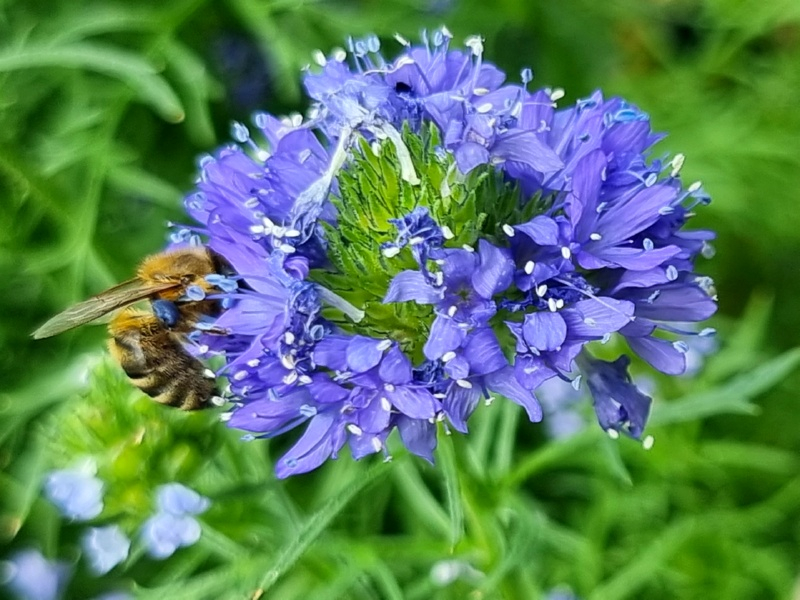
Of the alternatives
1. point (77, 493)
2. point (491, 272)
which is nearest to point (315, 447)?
point (491, 272)

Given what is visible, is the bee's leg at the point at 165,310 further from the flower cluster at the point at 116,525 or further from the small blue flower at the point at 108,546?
the small blue flower at the point at 108,546

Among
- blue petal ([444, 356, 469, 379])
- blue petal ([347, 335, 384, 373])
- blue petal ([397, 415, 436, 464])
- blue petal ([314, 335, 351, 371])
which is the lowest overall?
blue petal ([397, 415, 436, 464])

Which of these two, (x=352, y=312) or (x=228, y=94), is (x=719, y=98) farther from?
(x=352, y=312)

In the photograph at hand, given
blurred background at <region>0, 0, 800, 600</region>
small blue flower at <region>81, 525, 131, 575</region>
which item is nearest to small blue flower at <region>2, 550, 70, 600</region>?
blurred background at <region>0, 0, 800, 600</region>

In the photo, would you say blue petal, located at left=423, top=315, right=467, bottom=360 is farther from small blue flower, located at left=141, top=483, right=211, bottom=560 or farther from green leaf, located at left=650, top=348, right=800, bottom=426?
green leaf, located at left=650, top=348, right=800, bottom=426

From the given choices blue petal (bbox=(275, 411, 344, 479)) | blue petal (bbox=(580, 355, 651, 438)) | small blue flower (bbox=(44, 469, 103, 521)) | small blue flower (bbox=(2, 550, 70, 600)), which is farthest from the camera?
small blue flower (bbox=(2, 550, 70, 600))

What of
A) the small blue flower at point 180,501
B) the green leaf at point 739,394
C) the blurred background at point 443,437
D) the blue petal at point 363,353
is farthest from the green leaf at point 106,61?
the green leaf at point 739,394
